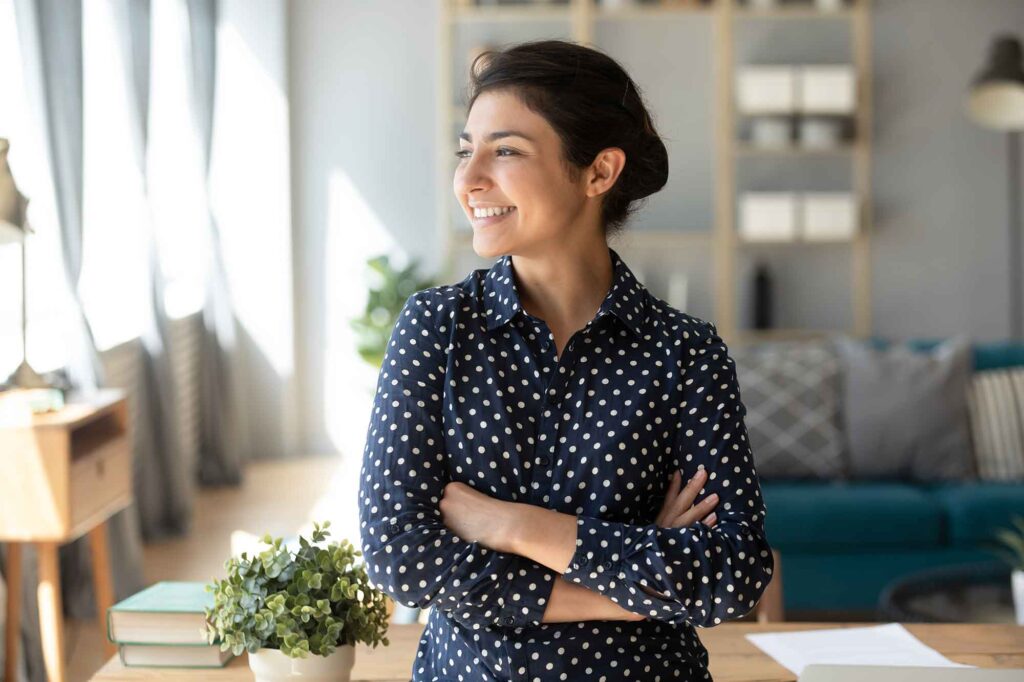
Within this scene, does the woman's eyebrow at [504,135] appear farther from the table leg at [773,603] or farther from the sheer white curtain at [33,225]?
the sheer white curtain at [33,225]

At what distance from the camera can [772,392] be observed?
4.56m

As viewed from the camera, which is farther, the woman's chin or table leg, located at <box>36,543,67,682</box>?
table leg, located at <box>36,543,67,682</box>

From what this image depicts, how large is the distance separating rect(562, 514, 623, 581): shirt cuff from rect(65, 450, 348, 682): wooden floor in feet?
8.63

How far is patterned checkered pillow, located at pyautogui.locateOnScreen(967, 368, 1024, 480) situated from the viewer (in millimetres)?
4562

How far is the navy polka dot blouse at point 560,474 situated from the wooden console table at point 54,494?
6.02ft

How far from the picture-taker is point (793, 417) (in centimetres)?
455

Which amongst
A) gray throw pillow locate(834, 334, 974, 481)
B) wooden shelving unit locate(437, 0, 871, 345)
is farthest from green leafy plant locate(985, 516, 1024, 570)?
wooden shelving unit locate(437, 0, 871, 345)

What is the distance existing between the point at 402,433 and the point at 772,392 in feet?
10.6

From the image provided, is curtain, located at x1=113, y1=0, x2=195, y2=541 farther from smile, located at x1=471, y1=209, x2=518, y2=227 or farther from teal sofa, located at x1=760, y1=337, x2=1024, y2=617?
smile, located at x1=471, y1=209, x2=518, y2=227

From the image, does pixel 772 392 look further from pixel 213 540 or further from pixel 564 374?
pixel 564 374

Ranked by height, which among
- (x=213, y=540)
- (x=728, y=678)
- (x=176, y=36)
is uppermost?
(x=176, y=36)

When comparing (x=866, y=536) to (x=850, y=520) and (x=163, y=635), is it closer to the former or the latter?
(x=850, y=520)

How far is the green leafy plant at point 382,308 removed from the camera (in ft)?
21.0

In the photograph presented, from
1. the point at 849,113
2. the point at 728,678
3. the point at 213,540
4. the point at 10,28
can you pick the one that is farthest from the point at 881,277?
the point at 728,678
